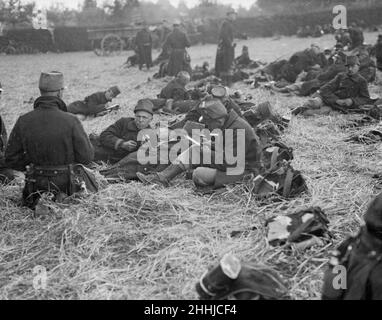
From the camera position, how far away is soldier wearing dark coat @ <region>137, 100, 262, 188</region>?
4078 millimetres

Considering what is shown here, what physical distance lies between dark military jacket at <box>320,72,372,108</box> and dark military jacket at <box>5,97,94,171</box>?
191 inches

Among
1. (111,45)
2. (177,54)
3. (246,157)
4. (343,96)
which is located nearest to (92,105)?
(246,157)

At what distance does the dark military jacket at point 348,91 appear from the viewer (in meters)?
6.97

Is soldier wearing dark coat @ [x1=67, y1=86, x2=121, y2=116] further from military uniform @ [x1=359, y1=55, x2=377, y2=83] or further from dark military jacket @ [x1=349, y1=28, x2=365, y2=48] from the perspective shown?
dark military jacket @ [x1=349, y1=28, x2=365, y2=48]

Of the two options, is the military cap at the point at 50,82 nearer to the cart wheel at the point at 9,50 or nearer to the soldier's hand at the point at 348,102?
the soldier's hand at the point at 348,102

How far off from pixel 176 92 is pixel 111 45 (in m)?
13.6

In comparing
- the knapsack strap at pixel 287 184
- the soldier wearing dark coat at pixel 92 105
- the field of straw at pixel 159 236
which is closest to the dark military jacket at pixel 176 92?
the soldier wearing dark coat at pixel 92 105

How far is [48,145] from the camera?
3.38m

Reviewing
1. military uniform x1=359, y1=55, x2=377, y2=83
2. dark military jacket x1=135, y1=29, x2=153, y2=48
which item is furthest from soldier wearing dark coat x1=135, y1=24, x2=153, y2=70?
military uniform x1=359, y1=55, x2=377, y2=83

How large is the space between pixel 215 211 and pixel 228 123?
0.98m

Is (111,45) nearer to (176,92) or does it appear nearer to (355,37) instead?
(355,37)

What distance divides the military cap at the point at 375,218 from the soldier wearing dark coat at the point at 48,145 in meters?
2.33

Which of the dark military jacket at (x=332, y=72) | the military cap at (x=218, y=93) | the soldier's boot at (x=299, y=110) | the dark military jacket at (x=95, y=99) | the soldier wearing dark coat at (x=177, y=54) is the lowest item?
the soldier's boot at (x=299, y=110)
